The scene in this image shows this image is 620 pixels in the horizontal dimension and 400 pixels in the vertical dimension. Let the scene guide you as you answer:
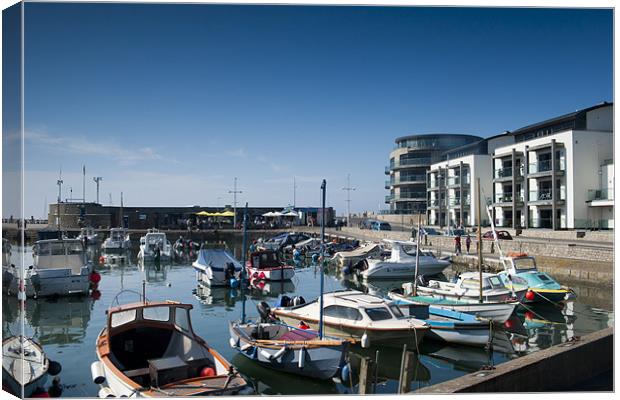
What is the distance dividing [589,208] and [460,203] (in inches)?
659

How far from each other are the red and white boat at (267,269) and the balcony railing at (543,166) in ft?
77.2

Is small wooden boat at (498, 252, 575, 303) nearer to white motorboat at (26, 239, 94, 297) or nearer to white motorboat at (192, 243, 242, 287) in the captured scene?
white motorboat at (192, 243, 242, 287)

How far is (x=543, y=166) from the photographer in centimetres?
4122

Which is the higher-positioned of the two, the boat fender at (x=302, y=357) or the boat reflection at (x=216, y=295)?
the boat fender at (x=302, y=357)

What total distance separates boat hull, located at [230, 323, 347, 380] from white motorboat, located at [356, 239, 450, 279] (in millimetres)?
18685

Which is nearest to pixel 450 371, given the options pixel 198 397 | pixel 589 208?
pixel 198 397

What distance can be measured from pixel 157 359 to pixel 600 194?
3379 centimetres

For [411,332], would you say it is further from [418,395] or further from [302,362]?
[418,395]

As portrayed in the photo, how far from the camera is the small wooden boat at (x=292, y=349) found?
1125cm

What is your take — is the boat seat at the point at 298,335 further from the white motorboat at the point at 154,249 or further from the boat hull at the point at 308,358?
the white motorboat at the point at 154,249

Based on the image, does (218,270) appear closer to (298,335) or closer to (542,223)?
(298,335)

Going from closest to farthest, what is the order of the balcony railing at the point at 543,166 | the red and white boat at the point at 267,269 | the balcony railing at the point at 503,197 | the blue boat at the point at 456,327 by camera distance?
1. the blue boat at the point at 456,327
2. the red and white boat at the point at 267,269
3. the balcony railing at the point at 543,166
4. the balcony railing at the point at 503,197

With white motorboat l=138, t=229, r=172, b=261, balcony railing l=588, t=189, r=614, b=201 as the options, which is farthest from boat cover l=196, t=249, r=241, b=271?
balcony railing l=588, t=189, r=614, b=201

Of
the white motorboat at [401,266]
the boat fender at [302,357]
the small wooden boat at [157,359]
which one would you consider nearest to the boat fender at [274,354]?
the boat fender at [302,357]
